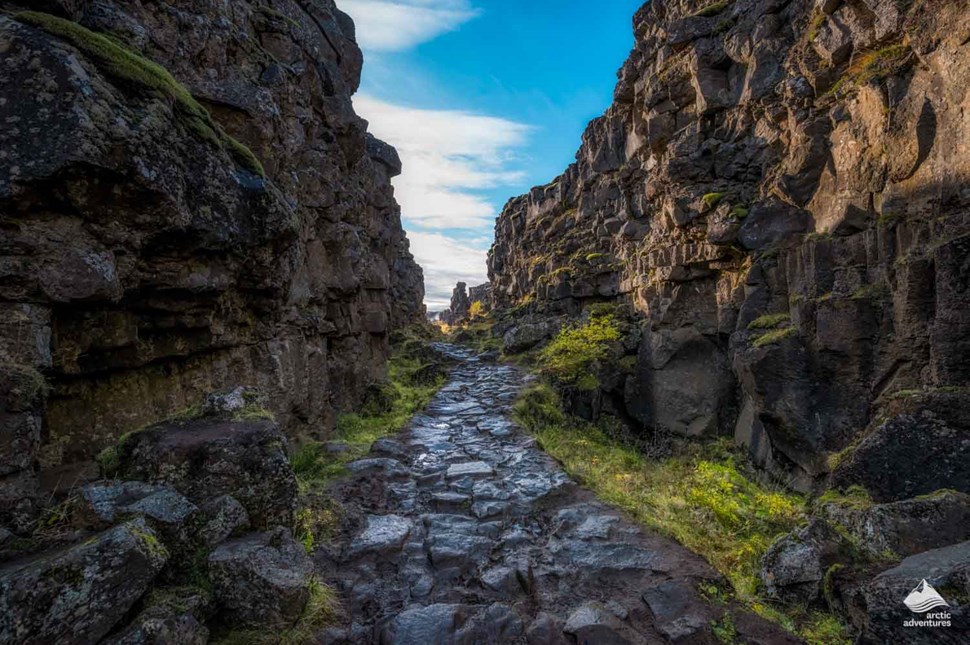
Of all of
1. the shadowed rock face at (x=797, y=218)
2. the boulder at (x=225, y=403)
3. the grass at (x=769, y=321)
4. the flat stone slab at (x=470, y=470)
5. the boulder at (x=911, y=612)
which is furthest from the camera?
the grass at (x=769, y=321)

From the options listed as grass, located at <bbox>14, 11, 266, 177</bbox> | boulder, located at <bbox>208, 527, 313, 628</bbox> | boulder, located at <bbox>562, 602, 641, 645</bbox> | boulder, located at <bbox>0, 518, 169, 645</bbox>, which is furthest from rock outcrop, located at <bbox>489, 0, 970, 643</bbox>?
grass, located at <bbox>14, 11, 266, 177</bbox>

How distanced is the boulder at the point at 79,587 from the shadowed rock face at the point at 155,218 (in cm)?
139

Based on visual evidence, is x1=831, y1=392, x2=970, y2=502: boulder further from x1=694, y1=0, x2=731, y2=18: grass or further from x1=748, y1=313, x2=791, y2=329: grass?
x1=694, y1=0, x2=731, y2=18: grass

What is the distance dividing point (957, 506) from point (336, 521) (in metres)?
7.76

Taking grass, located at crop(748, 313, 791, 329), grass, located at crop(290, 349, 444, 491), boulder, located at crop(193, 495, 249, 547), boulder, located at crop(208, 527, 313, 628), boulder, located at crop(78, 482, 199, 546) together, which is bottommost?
grass, located at crop(290, 349, 444, 491)

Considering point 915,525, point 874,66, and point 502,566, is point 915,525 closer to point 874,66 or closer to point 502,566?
point 502,566

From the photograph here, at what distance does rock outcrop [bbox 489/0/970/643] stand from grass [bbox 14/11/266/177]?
9.40 m

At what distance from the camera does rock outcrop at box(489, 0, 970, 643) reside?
520 cm

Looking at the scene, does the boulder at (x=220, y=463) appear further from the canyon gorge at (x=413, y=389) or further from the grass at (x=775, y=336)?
the grass at (x=775, y=336)

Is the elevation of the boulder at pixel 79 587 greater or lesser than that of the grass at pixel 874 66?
lesser

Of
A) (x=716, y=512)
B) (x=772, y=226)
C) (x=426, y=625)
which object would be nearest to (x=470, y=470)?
(x=716, y=512)

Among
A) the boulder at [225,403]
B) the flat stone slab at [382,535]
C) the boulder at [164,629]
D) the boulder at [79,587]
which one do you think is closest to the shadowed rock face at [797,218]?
the flat stone slab at [382,535]

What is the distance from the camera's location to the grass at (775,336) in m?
11.9

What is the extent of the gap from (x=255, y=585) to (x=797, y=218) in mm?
15542
